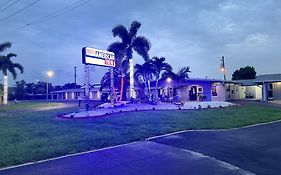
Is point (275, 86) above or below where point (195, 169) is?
above

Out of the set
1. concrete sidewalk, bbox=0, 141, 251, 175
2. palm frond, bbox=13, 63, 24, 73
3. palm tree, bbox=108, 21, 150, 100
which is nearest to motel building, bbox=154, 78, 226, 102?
palm tree, bbox=108, 21, 150, 100

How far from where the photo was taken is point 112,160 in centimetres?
779

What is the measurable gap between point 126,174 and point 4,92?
49897 millimetres

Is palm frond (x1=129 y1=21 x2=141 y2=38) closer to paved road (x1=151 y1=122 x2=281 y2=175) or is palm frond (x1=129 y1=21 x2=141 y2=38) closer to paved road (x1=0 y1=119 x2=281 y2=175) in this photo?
paved road (x1=151 y1=122 x2=281 y2=175)

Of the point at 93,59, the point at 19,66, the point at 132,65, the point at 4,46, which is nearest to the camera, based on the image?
the point at 93,59

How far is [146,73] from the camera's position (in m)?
36.4

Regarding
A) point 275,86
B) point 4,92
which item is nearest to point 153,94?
point 275,86

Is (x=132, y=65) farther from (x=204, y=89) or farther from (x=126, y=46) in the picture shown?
(x=204, y=89)

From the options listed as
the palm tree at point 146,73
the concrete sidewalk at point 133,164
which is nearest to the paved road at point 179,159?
the concrete sidewalk at point 133,164

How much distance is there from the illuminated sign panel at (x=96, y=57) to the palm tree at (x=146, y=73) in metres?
9.75

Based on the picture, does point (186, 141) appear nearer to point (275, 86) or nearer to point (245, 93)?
point (275, 86)

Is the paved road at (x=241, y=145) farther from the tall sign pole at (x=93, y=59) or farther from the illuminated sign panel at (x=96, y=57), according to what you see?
the illuminated sign panel at (x=96, y=57)

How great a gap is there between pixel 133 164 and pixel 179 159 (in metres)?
1.39

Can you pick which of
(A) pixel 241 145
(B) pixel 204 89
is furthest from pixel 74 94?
(A) pixel 241 145
